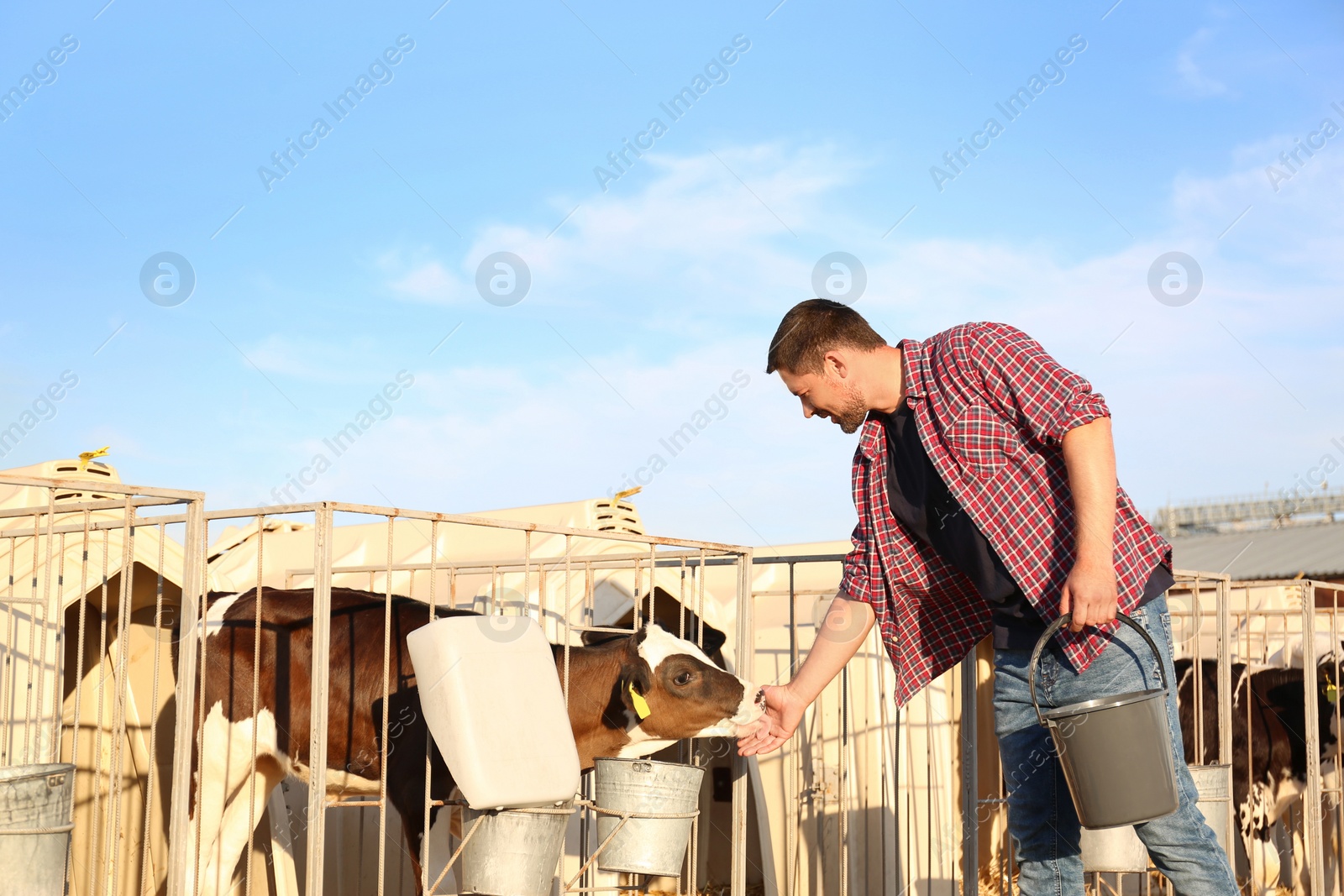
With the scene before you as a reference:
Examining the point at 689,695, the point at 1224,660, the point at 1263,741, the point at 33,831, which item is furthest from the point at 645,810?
the point at 1263,741

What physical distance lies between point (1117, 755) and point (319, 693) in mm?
2650

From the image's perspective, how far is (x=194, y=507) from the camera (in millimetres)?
4527

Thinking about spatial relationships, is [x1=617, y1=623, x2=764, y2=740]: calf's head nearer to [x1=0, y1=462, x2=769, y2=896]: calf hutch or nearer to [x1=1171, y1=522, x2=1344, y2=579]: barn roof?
[x1=0, y1=462, x2=769, y2=896]: calf hutch

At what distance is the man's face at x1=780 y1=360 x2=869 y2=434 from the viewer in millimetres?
3391

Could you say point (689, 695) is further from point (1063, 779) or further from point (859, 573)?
point (1063, 779)

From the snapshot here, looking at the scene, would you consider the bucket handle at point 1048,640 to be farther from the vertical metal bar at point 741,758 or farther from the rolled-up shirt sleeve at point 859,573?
the vertical metal bar at point 741,758

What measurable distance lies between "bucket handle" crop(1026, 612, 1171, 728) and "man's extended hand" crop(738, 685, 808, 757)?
3.24ft

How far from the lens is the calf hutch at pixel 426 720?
4.78 m

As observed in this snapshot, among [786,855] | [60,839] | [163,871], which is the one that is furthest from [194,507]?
[786,855]

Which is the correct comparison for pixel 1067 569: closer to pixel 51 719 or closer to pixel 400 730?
pixel 400 730

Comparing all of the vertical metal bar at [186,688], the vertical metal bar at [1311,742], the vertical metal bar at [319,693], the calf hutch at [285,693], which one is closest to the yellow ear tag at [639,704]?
the calf hutch at [285,693]

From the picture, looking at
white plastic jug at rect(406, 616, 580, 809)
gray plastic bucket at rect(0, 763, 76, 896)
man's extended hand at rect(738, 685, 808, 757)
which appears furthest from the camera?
white plastic jug at rect(406, 616, 580, 809)

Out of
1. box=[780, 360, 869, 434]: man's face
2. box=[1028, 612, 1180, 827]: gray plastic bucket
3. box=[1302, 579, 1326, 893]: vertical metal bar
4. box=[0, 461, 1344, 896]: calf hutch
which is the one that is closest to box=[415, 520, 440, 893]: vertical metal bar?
box=[0, 461, 1344, 896]: calf hutch

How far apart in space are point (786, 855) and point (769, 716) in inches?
190
